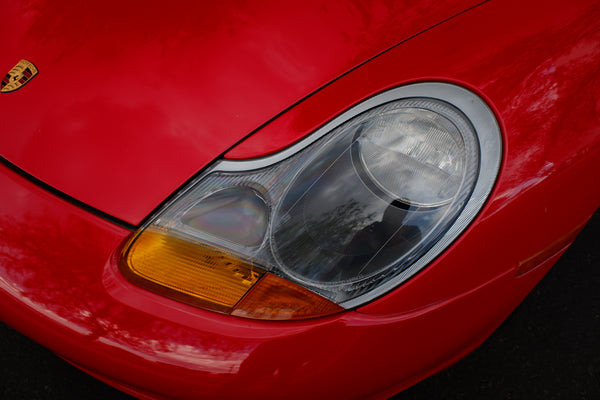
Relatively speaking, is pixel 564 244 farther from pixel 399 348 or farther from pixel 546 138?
pixel 399 348

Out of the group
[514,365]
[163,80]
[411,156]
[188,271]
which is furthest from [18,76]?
[514,365]

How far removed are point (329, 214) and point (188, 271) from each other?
31 cm

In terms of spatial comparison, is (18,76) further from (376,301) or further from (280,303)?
(376,301)

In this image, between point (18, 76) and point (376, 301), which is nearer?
point (376, 301)

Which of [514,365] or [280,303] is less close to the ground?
[280,303]

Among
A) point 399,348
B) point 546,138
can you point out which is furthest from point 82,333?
point 546,138

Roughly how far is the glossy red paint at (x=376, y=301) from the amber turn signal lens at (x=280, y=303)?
0.9 inches

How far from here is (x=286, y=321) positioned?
3.66ft

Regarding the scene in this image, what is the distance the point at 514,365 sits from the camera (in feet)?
5.87

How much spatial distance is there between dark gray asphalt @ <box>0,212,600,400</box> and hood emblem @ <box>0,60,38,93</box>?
950 millimetres

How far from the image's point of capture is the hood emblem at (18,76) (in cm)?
128

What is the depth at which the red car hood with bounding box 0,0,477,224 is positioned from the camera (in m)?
1.14

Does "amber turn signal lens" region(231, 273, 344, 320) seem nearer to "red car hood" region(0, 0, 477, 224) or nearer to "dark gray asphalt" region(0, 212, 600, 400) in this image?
"red car hood" region(0, 0, 477, 224)

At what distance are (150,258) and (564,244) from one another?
1009 millimetres
